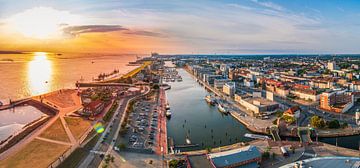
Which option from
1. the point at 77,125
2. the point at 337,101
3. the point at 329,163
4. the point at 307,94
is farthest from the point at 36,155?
the point at 307,94

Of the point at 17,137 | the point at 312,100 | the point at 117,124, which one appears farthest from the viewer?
the point at 312,100

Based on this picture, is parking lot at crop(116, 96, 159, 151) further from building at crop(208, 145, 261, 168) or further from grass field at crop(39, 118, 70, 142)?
building at crop(208, 145, 261, 168)

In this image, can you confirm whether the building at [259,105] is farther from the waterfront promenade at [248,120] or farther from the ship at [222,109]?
the ship at [222,109]

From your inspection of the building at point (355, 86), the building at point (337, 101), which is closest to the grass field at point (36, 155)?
the building at point (337, 101)

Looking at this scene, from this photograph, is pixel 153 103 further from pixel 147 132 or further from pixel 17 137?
pixel 17 137

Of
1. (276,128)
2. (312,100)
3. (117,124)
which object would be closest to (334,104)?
(312,100)

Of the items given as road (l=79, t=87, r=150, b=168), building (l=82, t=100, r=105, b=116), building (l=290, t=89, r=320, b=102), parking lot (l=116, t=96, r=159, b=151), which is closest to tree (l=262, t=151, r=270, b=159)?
parking lot (l=116, t=96, r=159, b=151)
